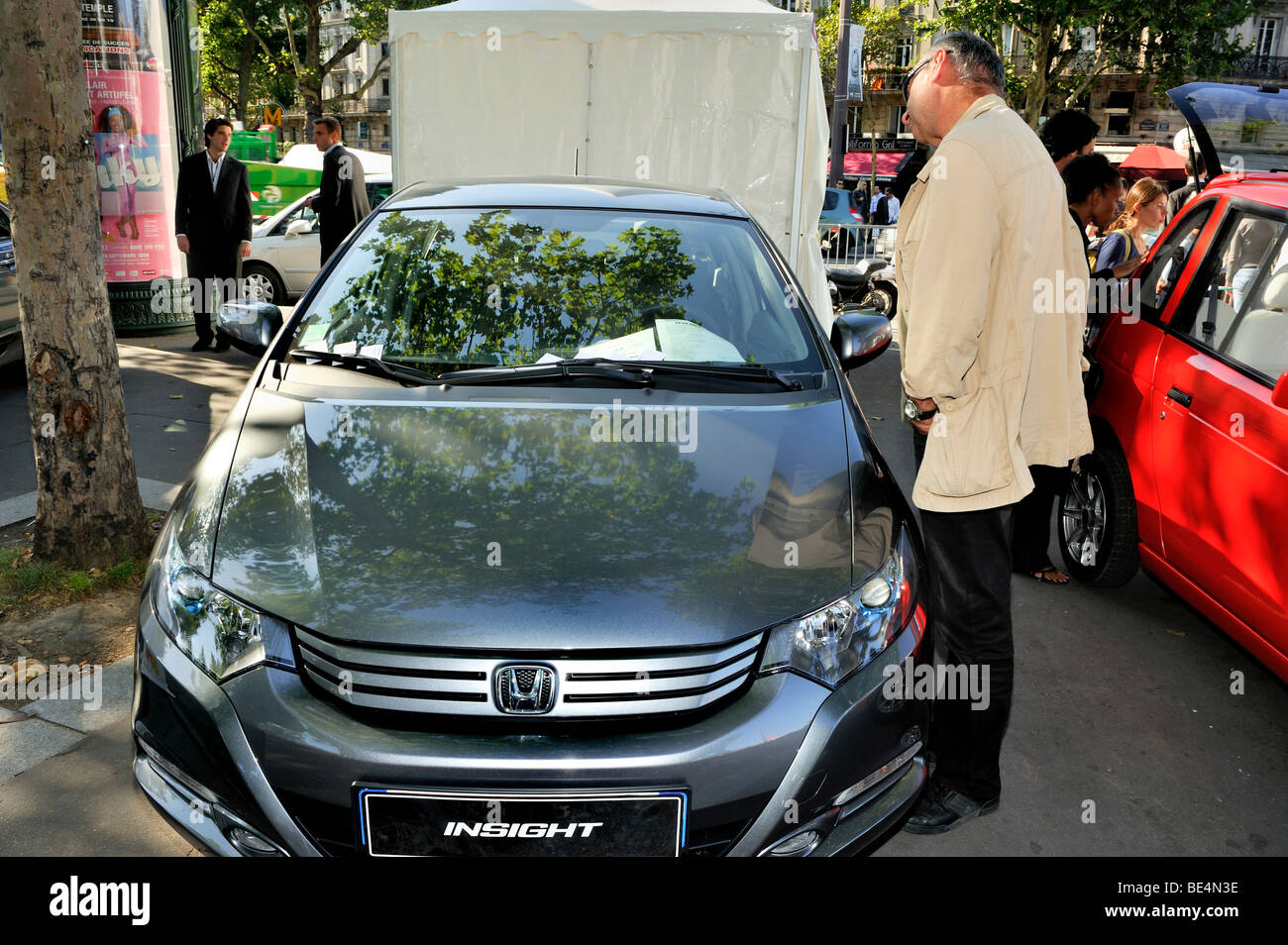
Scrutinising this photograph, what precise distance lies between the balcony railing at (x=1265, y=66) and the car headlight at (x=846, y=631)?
51.8 metres

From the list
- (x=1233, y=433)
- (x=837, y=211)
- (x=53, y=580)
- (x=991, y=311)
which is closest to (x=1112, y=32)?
(x=837, y=211)

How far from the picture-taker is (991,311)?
8.68ft

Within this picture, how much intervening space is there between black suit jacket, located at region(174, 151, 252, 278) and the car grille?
26.3ft

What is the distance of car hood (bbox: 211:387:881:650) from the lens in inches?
83.2

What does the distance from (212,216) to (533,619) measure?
8.15 metres

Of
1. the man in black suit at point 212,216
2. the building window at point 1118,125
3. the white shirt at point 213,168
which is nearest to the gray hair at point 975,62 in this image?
the man in black suit at point 212,216

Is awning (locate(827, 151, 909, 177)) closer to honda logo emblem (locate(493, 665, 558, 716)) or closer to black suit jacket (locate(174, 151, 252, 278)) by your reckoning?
black suit jacket (locate(174, 151, 252, 278))

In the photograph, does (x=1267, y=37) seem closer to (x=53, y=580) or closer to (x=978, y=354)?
(x=978, y=354)

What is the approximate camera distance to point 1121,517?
4359 mm

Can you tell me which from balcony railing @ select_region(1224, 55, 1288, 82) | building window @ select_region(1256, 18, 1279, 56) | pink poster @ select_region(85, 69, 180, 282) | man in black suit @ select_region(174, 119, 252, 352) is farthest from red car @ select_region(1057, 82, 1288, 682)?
building window @ select_region(1256, 18, 1279, 56)

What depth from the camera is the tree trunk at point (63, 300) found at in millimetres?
4016

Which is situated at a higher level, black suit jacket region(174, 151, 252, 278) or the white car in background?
black suit jacket region(174, 151, 252, 278)

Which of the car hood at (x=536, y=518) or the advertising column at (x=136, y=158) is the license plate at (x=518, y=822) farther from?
the advertising column at (x=136, y=158)
